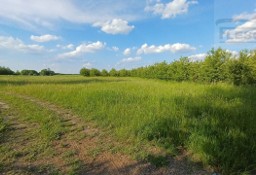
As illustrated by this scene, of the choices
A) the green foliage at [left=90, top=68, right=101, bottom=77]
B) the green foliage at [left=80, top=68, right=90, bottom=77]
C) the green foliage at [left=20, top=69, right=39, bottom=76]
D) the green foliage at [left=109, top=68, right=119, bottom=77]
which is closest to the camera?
the green foliage at [left=20, top=69, right=39, bottom=76]

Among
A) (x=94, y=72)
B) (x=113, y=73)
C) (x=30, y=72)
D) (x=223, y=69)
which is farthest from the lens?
(x=94, y=72)

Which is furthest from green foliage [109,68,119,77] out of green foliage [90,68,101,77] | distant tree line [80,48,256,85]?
distant tree line [80,48,256,85]

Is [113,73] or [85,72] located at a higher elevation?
[85,72]

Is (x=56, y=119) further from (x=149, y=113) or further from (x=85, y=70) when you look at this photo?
(x=85, y=70)

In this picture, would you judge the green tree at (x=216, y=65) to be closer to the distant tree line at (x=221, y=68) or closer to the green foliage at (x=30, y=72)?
the distant tree line at (x=221, y=68)

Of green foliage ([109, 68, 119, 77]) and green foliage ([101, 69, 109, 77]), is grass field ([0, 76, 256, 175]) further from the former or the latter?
green foliage ([101, 69, 109, 77])

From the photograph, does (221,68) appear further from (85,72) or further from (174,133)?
(85,72)

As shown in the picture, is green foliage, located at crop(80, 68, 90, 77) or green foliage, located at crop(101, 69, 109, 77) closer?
green foliage, located at crop(101, 69, 109, 77)

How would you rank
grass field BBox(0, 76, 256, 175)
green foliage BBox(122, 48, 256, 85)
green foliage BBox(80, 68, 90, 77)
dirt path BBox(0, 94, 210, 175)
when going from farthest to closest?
green foliage BBox(80, 68, 90, 77) < green foliage BBox(122, 48, 256, 85) < grass field BBox(0, 76, 256, 175) < dirt path BBox(0, 94, 210, 175)

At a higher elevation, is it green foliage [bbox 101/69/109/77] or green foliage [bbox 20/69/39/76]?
green foliage [bbox 20/69/39/76]

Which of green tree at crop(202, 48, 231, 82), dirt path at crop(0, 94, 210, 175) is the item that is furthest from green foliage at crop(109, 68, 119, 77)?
dirt path at crop(0, 94, 210, 175)

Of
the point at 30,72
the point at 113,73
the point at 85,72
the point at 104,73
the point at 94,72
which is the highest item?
the point at 30,72

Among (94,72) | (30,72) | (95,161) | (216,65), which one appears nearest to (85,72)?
(94,72)

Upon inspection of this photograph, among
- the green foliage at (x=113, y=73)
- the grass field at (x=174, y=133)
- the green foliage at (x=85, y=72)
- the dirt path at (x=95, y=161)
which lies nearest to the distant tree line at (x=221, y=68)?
the grass field at (x=174, y=133)
